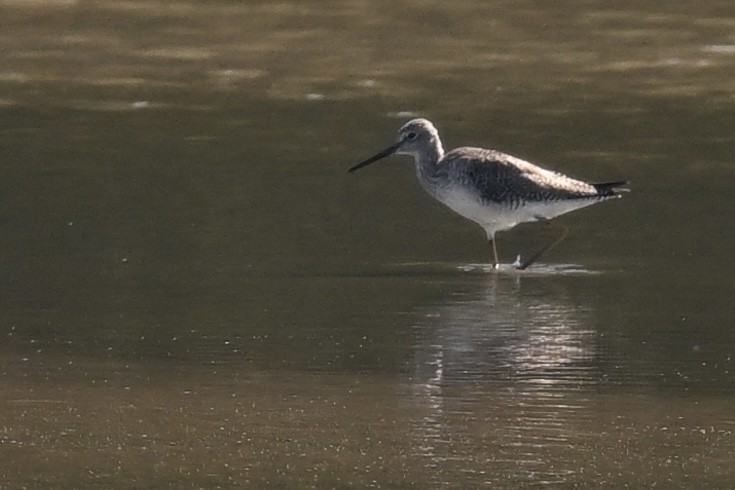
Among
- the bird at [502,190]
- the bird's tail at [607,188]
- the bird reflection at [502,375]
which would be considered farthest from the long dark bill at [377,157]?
the bird reflection at [502,375]

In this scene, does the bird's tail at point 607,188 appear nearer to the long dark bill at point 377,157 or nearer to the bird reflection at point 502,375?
the bird reflection at point 502,375

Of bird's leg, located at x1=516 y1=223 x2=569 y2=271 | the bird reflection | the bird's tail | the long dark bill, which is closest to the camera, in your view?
the bird reflection

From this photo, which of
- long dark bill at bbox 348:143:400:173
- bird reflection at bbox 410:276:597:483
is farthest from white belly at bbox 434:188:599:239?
bird reflection at bbox 410:276:597:483

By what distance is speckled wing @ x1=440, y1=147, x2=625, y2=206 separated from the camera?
1130 centimetres

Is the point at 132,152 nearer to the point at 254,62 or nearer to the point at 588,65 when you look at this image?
the point at 254,62

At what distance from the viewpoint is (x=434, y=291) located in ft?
32.1

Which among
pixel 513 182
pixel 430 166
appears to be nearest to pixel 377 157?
pixel 430 166

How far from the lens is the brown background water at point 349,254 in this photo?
6.80 metres

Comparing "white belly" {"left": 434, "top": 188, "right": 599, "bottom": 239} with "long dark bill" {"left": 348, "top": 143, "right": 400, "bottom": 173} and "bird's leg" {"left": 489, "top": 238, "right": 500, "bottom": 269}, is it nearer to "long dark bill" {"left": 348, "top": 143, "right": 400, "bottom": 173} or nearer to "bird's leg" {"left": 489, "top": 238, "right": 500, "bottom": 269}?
"bird's leg" {"left": 489, "top": 238, "right": 500, "bottom": 269}

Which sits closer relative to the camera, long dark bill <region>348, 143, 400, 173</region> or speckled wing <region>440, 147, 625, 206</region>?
speckled wing <region>440, 147, 625, 206</region>

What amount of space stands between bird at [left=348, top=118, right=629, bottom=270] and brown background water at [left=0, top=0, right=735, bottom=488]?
8.5 inches

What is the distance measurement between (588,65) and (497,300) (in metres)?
6.84

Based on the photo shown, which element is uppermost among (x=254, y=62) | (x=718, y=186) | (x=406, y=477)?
(x=254, y=62)

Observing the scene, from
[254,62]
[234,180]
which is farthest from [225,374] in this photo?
[254,62]
